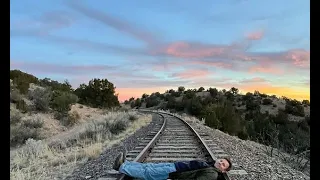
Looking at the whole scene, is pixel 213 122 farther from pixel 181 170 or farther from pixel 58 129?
pixel 181 170

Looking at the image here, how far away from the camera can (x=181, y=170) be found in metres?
6.36

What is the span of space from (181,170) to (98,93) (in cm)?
3428

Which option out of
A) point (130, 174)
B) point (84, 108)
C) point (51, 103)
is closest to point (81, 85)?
point (84, 108)

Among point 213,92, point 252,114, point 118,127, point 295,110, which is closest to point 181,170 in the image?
point 118,127

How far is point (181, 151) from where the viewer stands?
1023cm

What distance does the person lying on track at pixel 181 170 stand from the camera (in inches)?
243

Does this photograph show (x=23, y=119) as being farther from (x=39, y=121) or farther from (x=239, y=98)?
(x=239, y=98)

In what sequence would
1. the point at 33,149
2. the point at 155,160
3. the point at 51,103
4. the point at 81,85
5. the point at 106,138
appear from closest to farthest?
the point at 155,160 < the point at 33,149 < the point at 106,138 < the point at 51,103 < the point at 81,85

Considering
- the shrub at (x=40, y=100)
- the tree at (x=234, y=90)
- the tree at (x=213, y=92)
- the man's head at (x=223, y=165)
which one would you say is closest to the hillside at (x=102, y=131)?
the shrub at (x=40, y=100)

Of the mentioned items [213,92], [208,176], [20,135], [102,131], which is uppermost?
[213,92]

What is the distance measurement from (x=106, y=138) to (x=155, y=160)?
672cm

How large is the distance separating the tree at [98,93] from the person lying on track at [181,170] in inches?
1264

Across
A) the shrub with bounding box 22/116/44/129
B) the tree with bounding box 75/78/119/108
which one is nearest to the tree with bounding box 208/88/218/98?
the tree with bounding box 75/78/119/108
